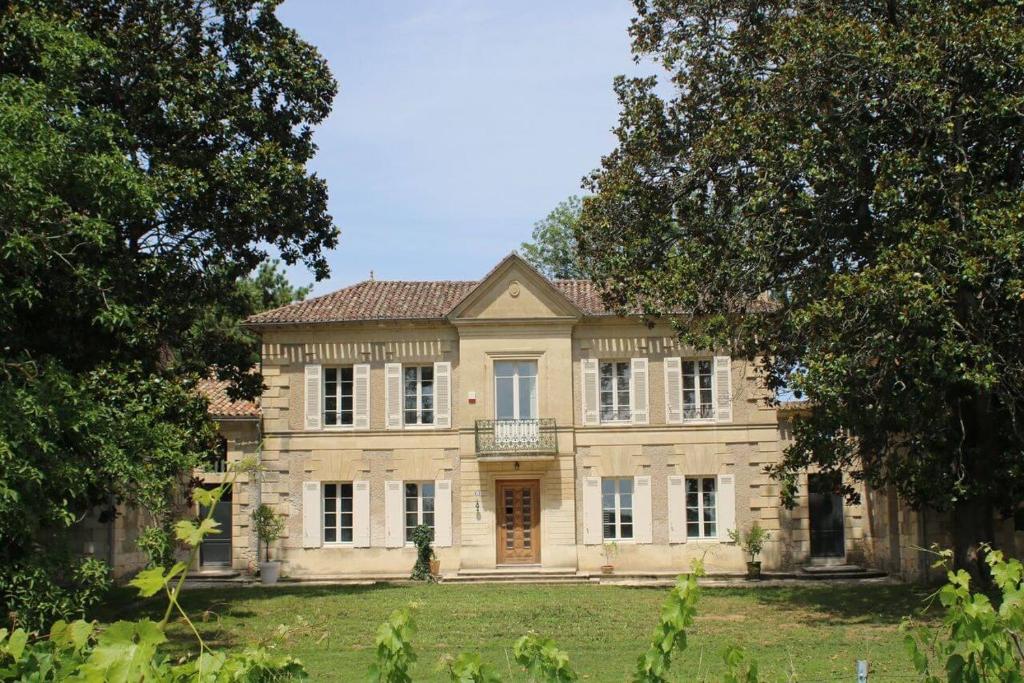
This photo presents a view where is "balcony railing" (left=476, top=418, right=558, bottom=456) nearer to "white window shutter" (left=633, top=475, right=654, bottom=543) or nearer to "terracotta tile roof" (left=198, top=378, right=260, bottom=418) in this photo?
"white window shutter" (left=633, top=475, right=654, bottom=543)

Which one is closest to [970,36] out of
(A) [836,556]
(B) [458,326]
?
(B) [458,326]

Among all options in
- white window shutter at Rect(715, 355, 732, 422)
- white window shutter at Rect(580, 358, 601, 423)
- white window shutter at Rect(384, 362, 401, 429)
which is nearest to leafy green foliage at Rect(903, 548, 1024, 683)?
white window shutter at Rect(580, 358, 601, 423)

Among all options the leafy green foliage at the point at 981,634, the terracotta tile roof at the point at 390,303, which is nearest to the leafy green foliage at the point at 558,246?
the terracotta tile roof at the point at 390,303

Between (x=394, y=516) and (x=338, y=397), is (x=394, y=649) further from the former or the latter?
(x=338, y=397)

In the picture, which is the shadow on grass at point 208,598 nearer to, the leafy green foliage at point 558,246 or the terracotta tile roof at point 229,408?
the terracotta tile roof at point 229,408

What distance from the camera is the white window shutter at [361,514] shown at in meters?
25.1

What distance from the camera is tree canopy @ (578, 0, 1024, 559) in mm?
13555

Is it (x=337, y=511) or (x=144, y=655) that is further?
(x=337, y=511)

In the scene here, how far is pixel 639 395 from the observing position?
25328mm

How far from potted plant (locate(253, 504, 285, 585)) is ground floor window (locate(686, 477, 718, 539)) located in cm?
938

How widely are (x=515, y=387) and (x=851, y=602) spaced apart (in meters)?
9.61

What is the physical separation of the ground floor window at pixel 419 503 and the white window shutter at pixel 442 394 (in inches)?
A: 57.7

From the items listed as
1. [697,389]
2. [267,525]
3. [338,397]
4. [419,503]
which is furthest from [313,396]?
[697,389]

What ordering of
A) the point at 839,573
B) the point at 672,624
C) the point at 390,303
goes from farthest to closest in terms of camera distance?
the point at 390,303 → the point at 839,573 → the point at 672,624
